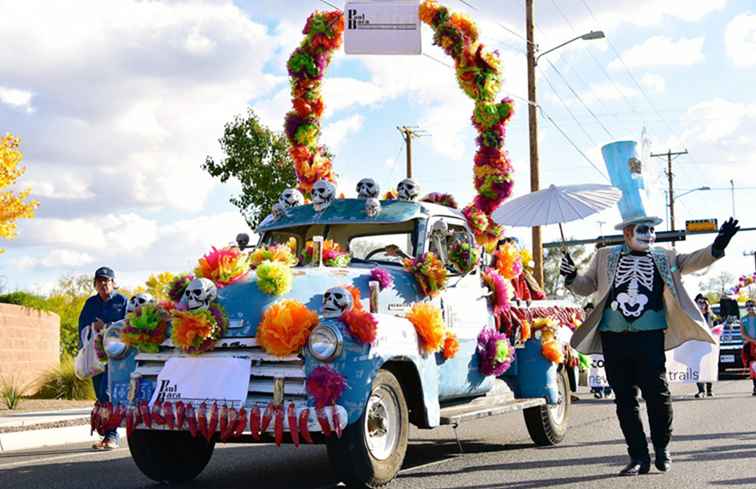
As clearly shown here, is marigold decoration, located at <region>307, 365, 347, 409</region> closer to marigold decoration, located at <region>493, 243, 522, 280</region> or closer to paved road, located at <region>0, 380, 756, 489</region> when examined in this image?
paved road, located at <region>0, 380, 756, 489</region>

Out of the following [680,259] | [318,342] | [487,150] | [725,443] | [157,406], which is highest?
[487,150]

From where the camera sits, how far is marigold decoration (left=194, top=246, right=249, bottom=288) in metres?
7.60

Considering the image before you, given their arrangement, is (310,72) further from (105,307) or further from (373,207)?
(373,207)

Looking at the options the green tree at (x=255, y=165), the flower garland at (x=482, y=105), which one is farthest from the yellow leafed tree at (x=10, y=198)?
the flower garland at (x=482, y=105)

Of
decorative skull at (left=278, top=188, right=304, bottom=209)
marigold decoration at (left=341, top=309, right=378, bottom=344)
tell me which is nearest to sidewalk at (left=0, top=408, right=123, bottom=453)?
decorative skull at (left=278, top=188, right=304, bottom=209)

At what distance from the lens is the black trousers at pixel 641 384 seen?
26.3 ft

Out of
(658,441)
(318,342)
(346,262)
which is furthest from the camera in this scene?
(346,262)

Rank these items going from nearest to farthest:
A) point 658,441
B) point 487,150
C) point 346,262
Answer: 1. point 658,441
2. point 346,262
3. point 487,150

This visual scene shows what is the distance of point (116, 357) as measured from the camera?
750 centimetres

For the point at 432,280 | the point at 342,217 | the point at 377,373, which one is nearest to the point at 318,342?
the point at 377,373

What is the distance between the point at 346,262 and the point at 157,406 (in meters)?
2.34

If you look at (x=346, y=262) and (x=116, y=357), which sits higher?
(x=346, y=262)

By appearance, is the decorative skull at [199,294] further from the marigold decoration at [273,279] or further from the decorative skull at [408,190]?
the decorative skull at [408,190]

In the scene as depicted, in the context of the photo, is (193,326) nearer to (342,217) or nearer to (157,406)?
(157,406)
